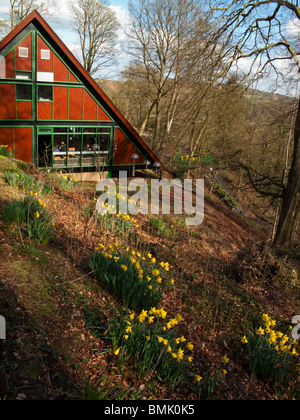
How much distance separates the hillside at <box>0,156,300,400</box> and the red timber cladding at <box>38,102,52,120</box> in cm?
884

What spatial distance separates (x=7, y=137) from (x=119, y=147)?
5.68 m

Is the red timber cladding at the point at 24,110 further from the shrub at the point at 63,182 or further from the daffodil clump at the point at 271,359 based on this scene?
the daffodil clump at the point at 271,359

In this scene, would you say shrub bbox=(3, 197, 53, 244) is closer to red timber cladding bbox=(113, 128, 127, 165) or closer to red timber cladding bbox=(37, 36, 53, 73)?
red timber cladding bbox=(37, 36, 53, 73)

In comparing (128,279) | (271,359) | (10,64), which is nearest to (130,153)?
(10,64)

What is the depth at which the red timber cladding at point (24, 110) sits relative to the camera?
48.9 ft

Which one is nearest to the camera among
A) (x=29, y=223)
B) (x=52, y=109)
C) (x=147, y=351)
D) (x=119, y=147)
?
(x=147, y=351)

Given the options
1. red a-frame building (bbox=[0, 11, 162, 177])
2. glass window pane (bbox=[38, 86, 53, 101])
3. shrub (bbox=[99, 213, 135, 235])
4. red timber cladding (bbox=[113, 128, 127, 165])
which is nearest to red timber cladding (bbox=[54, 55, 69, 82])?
red a-frame building (bbox=[0, 11, 162, 177])

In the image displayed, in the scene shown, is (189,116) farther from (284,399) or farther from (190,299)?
(284,399)

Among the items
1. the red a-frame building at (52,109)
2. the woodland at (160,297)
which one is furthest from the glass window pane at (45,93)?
the woodland at (160,297)

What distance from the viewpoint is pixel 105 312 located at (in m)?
4.23

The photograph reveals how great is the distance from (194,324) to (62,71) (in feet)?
46.7

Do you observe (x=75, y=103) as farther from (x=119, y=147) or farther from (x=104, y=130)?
(x=119, y=147)
